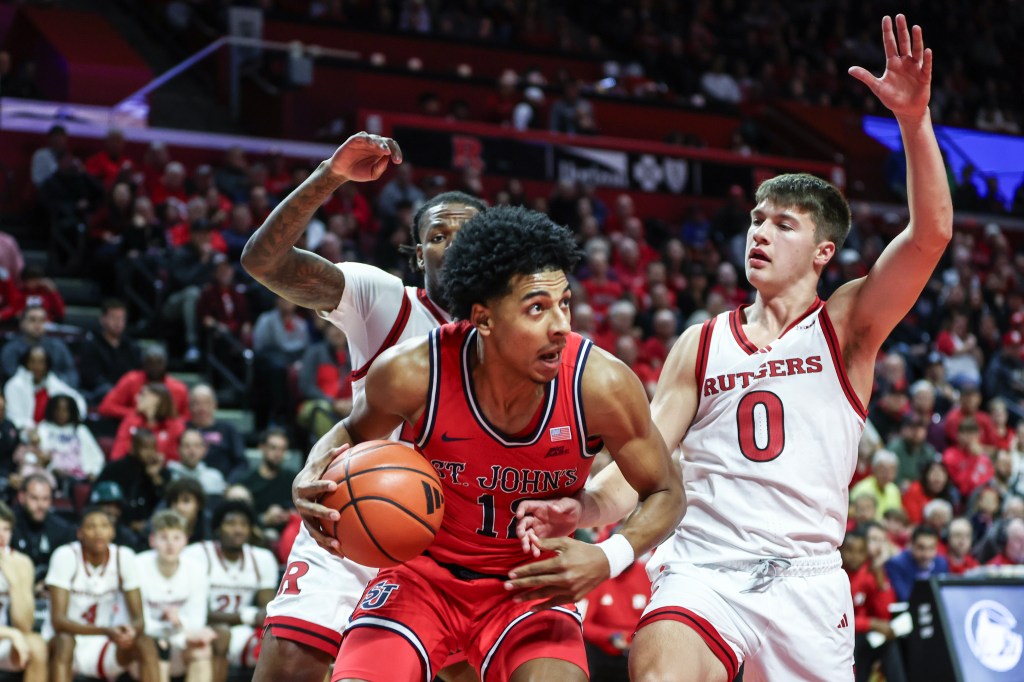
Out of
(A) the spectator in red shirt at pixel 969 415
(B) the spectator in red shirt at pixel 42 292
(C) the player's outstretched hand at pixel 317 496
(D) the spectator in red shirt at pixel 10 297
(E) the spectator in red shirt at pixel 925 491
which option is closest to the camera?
(C) the player's outstretched hand at pixel 317 496

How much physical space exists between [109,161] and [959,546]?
361 inches

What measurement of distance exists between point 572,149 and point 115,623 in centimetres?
990

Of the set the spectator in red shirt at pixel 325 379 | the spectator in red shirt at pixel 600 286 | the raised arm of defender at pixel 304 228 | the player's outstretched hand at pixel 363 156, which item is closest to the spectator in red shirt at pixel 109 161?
the spectator in red shirt at pixel 325 379

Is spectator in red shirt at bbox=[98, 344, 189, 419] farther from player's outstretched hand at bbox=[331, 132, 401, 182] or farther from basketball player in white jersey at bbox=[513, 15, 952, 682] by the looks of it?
basketball player in white jersey at bbox=[513, 15, 952, 682]

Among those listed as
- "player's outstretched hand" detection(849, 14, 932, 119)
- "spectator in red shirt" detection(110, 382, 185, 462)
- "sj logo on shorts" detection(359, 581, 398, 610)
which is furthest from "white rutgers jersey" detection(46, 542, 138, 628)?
"player's outstretched hand" detection(849, 14, 932, 119)

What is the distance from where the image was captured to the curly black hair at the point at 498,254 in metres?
3.81

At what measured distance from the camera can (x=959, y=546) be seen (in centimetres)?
→ 1121

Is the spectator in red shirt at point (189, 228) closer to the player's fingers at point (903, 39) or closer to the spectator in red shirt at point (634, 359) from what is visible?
the spectator in red shirt at point (634, 359)

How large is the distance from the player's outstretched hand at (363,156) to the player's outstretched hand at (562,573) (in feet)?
4.48

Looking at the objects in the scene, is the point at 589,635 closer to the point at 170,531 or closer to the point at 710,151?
the point at 170,531

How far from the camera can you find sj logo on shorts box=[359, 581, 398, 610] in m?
3.99

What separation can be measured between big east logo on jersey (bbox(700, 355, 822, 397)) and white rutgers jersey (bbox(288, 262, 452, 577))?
1076mm

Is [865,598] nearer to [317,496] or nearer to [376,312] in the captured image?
[376,312]

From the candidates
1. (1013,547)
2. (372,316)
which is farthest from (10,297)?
(1013,547)
